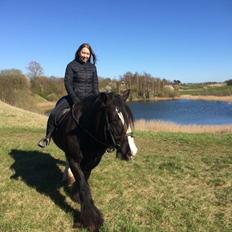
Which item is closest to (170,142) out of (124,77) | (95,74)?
(95,74)

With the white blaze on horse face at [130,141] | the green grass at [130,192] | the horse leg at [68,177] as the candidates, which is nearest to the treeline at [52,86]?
the green grass at [130,192]

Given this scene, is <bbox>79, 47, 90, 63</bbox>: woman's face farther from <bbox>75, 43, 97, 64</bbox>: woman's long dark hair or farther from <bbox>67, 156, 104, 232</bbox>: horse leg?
<bbox>67, 156, 104, 232</bbox>: horse leg

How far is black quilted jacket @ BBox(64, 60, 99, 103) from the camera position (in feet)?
21.4

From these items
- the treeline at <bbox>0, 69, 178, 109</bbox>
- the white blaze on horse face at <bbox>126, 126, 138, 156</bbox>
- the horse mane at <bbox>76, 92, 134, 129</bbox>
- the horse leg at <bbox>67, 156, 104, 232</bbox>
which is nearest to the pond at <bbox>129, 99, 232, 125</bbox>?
the treeline at <bbox>0, 69, 178, 109</bbox>

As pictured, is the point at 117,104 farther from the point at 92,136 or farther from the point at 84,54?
the point at 84,54

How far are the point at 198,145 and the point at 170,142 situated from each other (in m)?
1.16

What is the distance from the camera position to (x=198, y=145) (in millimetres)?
12359

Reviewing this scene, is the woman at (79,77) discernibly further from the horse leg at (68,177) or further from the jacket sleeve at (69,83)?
the horse leg at (68,177)

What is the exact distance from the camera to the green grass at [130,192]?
17.8ft

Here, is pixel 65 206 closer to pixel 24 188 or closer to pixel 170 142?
pixel 24 188

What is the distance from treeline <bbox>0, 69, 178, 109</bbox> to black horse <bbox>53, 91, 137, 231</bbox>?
6.66 m

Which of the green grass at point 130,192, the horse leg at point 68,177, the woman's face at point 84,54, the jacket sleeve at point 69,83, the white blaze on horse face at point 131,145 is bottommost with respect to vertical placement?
the green grass at point 130,192

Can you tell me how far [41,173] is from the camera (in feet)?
27.2

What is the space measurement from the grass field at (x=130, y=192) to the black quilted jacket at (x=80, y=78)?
2.04m
